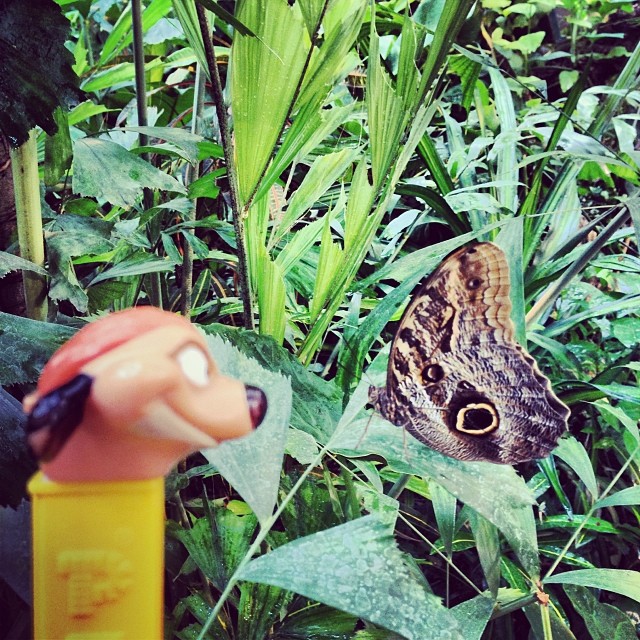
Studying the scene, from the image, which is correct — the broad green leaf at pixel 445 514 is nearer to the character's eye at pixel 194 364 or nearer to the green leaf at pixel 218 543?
the green leaf at pixel 218 543

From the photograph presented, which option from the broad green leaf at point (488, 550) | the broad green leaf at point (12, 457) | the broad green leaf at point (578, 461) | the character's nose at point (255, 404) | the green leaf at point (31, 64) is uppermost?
the green leaf at point (31, 64)

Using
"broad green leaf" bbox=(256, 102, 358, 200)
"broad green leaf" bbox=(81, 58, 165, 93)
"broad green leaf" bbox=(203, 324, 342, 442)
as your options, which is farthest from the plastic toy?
"broad green leaf" bbox=(81, 58, 165, 93)

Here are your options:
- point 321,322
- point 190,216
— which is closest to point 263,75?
point 321,322

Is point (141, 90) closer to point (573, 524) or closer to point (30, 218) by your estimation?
point (30, 218)

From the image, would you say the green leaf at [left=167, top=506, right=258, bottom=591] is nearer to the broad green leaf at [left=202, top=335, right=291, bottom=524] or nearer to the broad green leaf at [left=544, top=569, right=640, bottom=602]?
the broad green leaf at [left=202, top=335, right=291, bottom=524]

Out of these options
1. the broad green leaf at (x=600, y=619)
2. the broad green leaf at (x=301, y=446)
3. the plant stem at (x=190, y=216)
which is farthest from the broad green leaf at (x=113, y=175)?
the broad green leaf at (x=600, y=619)

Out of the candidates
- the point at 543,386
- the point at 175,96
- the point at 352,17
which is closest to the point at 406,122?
the point at 352,17
